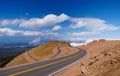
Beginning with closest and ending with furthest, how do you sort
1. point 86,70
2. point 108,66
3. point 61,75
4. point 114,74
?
point 114,74 → point 108,66 → point 86,70 → point 61,75

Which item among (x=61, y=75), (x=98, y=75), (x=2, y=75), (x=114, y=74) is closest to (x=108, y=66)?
(x=98, y=75)

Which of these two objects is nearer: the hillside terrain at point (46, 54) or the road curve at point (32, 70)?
the road curve at point (32, 70)

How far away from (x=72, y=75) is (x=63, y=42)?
120398 millimetres

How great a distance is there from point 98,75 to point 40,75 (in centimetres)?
756

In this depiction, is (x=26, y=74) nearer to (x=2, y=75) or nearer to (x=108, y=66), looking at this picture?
(x=2, y=75)

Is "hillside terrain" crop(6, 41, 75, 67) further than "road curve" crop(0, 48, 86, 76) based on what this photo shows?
Yes

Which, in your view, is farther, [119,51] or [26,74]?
[26,74]

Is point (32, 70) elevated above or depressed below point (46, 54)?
above

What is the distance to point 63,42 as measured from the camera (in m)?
140

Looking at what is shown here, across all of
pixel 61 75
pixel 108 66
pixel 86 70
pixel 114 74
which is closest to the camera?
pixel 114 74

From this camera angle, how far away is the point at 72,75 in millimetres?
19984

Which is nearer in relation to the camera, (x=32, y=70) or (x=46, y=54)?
(x=32, y=70)

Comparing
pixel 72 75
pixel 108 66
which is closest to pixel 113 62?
pixel 108 66

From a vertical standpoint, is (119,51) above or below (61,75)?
above
